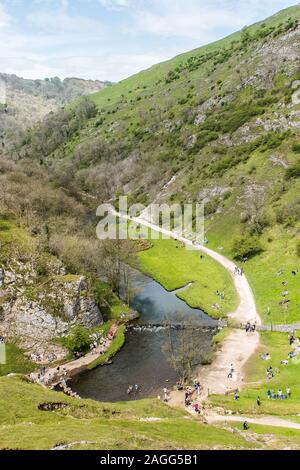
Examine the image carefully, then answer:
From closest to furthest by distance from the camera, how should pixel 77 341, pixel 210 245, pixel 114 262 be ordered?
pixel 77 341
pixel 114 262
pixel 210 245

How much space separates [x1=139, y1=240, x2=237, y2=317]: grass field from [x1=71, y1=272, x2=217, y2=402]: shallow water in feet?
12.5

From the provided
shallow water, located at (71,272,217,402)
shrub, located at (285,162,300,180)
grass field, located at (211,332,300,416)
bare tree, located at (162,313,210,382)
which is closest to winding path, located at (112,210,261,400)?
grass field, located at (211,332,300,416)

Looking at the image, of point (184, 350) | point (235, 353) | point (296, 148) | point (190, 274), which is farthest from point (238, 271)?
point (296, 148)

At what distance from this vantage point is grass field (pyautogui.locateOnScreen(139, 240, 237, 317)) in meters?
106

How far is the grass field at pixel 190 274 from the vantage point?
105562mm

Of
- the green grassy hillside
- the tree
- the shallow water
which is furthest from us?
the tree

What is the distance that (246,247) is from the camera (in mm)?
124812

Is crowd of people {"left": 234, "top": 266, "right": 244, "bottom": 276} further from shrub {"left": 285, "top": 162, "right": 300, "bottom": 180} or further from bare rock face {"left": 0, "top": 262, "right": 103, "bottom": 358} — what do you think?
shrub {"left": 285, "top": 162, "right": 300, "bottom": 180}

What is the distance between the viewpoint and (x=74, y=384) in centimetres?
7675

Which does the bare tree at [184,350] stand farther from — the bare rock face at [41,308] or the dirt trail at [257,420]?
the bare rock face at [41,308]

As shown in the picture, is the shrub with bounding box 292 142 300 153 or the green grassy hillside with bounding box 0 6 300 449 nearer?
the green grassy hillside with bounding box 0 6 300 449

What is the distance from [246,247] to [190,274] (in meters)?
17.3

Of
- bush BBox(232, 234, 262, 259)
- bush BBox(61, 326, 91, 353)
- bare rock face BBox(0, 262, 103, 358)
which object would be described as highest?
bush BBox(232, 234, 262, 259)

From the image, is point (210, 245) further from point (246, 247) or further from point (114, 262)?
point (114, 262)
